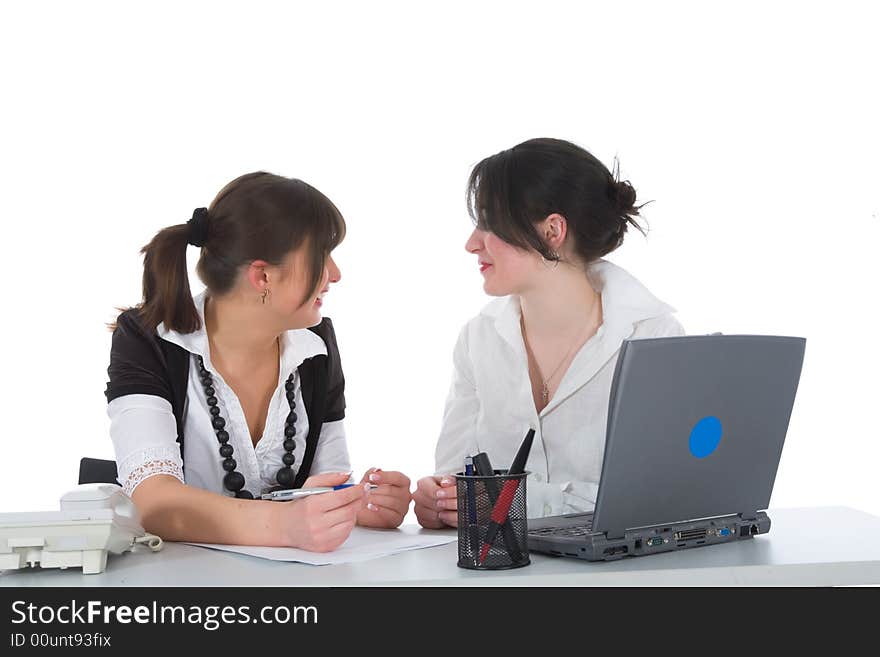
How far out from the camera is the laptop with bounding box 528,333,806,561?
1.15 meters

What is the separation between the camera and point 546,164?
193 cm

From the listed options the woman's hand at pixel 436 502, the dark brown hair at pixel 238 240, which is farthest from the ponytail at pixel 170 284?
the woman's hand at pixel 436 502

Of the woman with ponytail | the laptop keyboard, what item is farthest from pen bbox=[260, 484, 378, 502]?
the laptop keyboard

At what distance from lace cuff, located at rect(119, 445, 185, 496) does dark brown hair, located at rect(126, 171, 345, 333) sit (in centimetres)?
29

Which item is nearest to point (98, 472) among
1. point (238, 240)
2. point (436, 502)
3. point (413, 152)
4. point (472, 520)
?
point (238, 240)

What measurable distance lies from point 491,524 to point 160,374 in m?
0.81

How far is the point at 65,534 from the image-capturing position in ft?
3.78

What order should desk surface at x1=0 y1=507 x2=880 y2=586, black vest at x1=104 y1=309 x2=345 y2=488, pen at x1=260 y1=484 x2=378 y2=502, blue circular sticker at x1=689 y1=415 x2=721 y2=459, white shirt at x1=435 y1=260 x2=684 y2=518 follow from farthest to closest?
white shirt at x1=435 y1=260 x2=684 y2=518 → black vest at x1=104 y1=309 x2=345 y2=488 → pen at x1=260 y1=484 x2=378 y2=502 → blue circular sticker at x1=689 y1=415 x2=721 y2=459 → desk surface at x1=0 y1=507 x2=880 y2=586

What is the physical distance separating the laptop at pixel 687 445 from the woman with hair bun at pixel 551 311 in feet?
1.74

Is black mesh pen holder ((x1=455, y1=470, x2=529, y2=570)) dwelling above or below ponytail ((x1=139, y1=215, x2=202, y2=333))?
below

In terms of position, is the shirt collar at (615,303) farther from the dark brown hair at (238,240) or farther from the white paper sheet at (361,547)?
the white paper sheet at (361,547)

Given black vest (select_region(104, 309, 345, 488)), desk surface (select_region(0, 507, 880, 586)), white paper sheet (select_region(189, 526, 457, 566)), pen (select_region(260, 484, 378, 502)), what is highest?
black vest (select_region(104, 309, 345, 488))

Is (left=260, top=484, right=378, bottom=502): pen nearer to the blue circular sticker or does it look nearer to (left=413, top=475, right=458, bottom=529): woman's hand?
(left=413, top=475, right=458, bottom=529): woman's hand
